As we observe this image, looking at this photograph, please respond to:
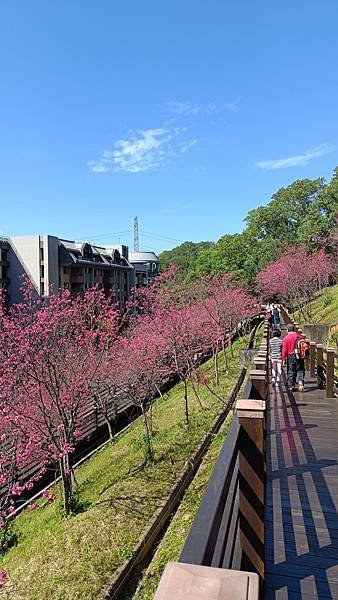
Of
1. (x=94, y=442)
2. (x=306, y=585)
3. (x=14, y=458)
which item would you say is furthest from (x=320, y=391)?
(x=94, y=442)

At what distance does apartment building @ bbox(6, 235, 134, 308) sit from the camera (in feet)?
97.6

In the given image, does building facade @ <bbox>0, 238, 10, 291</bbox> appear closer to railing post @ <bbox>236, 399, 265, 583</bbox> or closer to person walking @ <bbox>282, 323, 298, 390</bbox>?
person walking @ <bbox>282, 323, 298, 390</bbox>

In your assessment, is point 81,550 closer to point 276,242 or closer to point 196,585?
point 196,585

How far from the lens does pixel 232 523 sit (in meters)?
2.14

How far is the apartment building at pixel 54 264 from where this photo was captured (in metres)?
29.7

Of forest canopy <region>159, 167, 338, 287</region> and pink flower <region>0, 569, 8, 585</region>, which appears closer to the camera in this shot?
pink flower <region>0, 569, 8, 585</region>

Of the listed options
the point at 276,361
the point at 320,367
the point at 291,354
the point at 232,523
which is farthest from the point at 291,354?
the point at 232,523

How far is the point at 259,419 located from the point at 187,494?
21.6 ft

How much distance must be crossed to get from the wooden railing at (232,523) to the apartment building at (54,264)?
2587 cm

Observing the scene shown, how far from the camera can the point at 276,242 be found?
40.4m

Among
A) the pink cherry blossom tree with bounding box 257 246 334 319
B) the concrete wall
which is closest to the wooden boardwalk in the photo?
the pink cherry blossom tree with bounding box 257 246 334 319

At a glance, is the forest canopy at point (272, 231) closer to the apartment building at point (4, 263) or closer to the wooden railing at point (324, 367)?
the apartment building at point (4, 263)

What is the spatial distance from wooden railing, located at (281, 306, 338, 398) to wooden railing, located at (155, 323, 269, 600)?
4911 millimetres

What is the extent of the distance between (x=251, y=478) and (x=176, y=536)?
525cm
